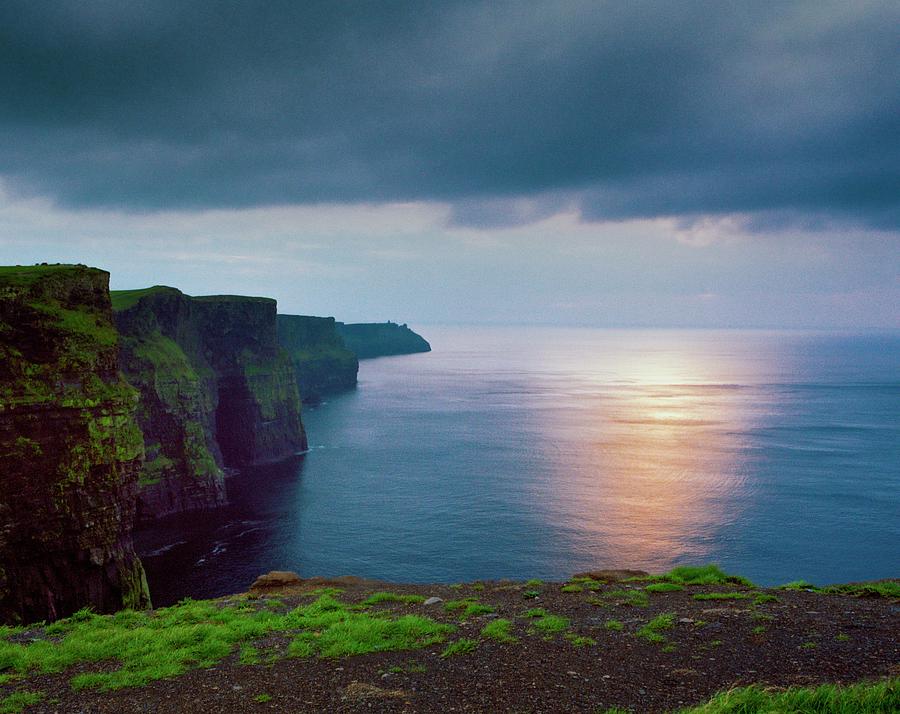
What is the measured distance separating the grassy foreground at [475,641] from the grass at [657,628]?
48 mm

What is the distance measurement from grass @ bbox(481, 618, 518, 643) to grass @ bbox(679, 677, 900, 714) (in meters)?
8.57

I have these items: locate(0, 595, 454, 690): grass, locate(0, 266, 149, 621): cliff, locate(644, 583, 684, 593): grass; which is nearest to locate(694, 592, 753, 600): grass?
locate(644, 583, 684, 593): grass

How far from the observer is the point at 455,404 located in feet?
651

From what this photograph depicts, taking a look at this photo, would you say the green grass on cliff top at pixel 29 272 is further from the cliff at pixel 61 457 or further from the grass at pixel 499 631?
the grass at pixel 499 631

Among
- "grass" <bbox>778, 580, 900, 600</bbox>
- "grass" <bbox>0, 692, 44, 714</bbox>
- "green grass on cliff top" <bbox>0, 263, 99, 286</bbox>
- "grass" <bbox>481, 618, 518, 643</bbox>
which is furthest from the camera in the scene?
"green grass on cliff top" <bbox>0, 263, 99, 286</bbox>

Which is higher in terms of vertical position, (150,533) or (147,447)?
(147,447)

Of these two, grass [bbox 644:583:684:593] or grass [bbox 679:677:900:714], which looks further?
grass [bbox 644:583:684:593]

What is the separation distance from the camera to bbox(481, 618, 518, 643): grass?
18.8 meters

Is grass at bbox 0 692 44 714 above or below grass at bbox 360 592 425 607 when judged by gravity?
above

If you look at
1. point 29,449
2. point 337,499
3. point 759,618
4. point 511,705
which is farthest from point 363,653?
point 337,499

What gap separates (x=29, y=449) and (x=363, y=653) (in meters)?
35.8

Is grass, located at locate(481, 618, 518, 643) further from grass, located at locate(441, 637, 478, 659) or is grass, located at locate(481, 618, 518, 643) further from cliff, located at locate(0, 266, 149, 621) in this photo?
cliff, located at locate(0, 266, 149, 621)

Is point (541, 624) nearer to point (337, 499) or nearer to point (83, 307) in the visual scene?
point (83, 307)

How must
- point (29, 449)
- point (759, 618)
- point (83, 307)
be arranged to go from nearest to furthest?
point (759, 618), point (29, 449), point (83, 307)
